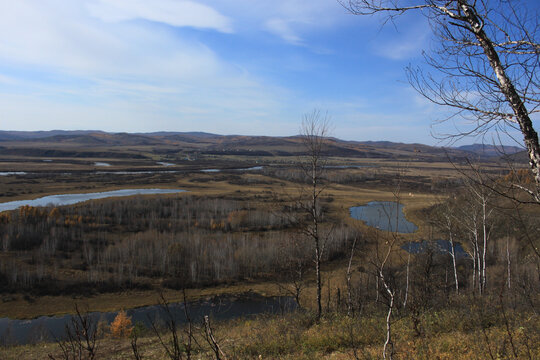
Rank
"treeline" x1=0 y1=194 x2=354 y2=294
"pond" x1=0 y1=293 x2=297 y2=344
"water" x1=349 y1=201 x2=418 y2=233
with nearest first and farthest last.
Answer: "pond" x1=0 y1=293 x2=297 y2=344 → "treeline" x1=0 y1=194 x2=354 y2=294 → "water" x1=349 y1=201 x2=418 y2=233

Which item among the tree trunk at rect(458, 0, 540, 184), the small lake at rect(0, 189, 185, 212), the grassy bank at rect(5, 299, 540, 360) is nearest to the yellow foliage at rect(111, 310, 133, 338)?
the grassy bank at rect(5, 299, 540, 360)

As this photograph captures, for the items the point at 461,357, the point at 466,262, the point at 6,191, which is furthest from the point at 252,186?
the point at 461,357

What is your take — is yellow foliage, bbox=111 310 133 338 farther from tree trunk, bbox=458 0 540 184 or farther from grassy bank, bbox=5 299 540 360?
tree trunk, bbox=458 0 540 184

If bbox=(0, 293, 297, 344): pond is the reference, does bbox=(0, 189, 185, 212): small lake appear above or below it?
above

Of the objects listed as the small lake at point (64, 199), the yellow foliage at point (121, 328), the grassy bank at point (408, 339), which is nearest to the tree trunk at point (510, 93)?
the grassy bank at point (408, 339)

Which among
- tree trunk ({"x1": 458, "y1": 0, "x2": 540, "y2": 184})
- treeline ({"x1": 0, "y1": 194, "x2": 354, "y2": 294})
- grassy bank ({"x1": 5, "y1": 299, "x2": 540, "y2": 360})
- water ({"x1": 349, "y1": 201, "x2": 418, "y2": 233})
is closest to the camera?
tree trunk ({"x1": 458, "y1": 0, "x2": 540, "y2": 184})

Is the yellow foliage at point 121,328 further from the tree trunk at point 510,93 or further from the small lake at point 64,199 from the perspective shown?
the small lake at point 64,199
